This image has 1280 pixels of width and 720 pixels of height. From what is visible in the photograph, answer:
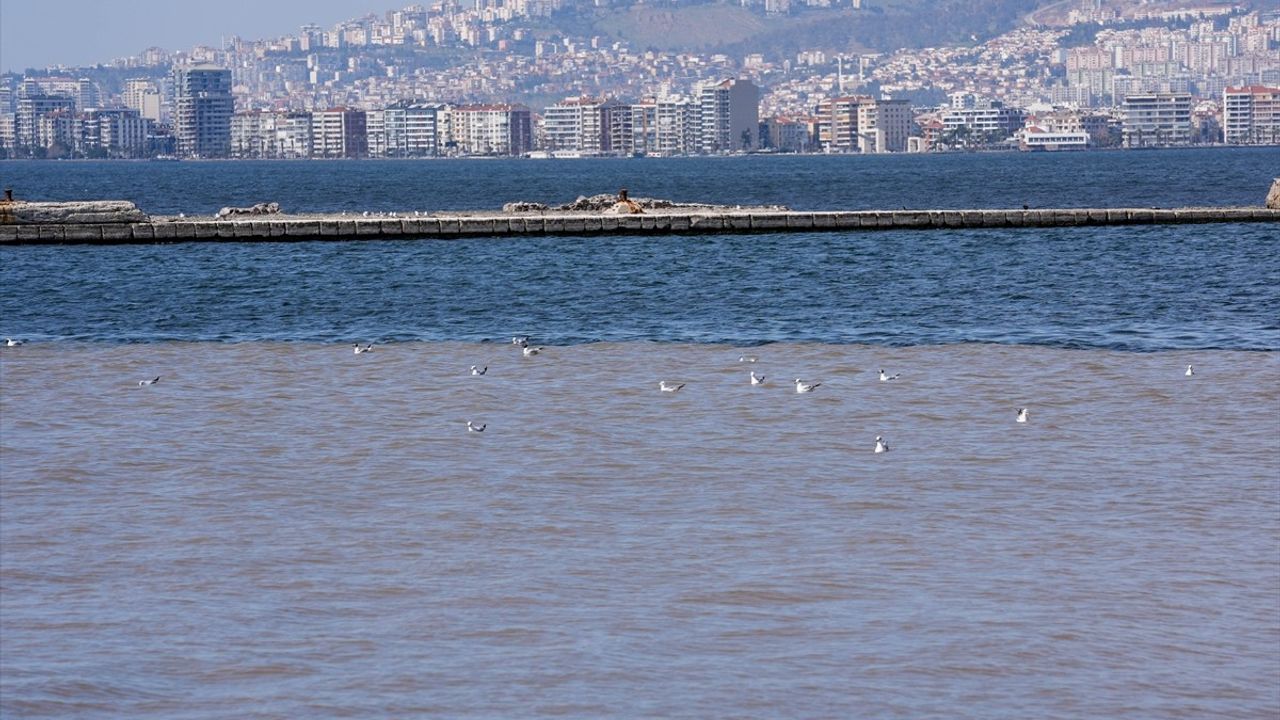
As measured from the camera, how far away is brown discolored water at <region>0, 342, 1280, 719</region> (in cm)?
951

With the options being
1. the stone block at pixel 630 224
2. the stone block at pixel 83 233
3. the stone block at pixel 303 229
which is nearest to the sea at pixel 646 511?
the stone block at pixel 83 233

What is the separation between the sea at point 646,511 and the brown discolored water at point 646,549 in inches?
1.5

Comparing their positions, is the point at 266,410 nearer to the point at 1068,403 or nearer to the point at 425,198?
the point at 1068,403

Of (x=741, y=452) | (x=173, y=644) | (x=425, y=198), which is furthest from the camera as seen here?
(x=425, y=198)

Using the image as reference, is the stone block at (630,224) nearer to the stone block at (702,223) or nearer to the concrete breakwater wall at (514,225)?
the concrete breakwater wall at (514,225)

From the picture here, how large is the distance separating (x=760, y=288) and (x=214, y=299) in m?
8.84

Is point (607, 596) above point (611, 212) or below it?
below

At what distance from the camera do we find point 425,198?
8788 cm

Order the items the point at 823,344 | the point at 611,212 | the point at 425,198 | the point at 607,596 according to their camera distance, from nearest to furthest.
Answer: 1. the point at 607,596
2. the point at 823,344
3. the point at 611,212
4. the point at 425,198

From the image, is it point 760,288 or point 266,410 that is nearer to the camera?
point 266,410

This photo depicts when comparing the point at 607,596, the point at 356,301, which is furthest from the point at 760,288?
the point at 607,596

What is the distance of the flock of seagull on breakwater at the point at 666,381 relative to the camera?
17.2 m

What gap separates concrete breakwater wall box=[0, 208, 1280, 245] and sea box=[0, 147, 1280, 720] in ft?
40.5

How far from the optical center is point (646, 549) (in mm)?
12219
